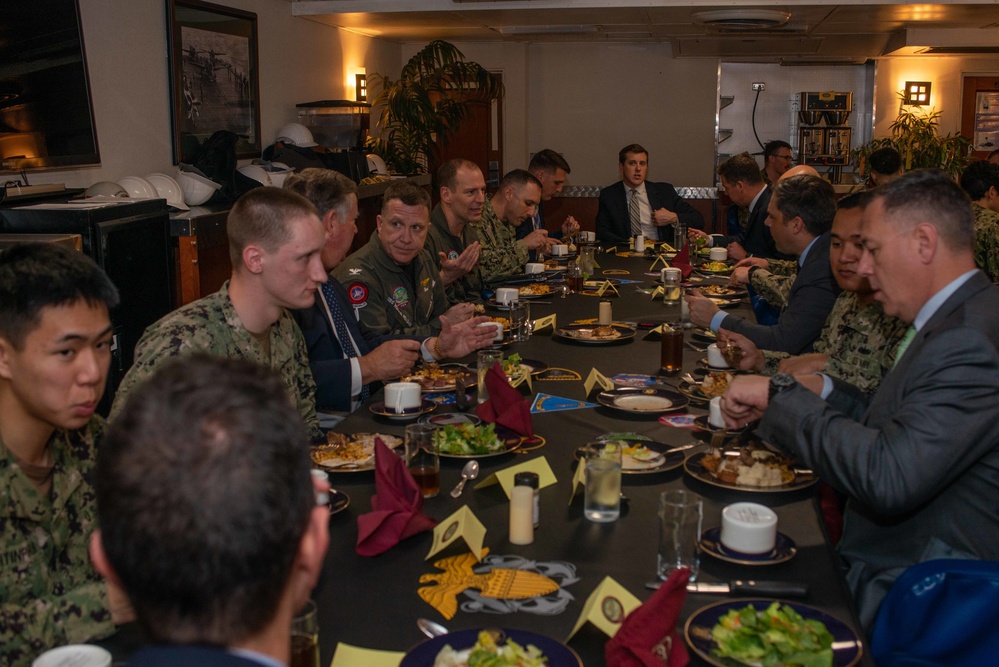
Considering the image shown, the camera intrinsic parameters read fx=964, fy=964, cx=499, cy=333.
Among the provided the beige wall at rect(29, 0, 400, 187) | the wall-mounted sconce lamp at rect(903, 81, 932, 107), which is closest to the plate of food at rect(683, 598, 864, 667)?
the beige wall at rect(29, 0, 400, 187)

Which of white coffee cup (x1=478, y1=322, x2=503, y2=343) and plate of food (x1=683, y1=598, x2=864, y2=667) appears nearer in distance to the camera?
plate of food (x1=683, y1=598, x2=864, y2=667)

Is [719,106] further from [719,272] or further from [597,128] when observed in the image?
[719,272]

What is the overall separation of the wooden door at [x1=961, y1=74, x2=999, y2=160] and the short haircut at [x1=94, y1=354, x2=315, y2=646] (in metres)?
12.7

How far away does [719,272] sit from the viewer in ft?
20.7

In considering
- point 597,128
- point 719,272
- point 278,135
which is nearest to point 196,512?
point 719,272

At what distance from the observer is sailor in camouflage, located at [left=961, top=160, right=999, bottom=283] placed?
630cm

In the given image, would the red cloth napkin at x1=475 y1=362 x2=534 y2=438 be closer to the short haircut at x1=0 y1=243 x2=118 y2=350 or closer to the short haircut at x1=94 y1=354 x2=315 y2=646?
the short haircut at x1=0 y1=243 x2=118 y2=350

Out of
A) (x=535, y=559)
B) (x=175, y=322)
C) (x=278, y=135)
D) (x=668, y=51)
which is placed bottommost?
(x=535, y=559)

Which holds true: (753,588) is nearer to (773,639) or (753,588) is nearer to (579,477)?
(773,639)

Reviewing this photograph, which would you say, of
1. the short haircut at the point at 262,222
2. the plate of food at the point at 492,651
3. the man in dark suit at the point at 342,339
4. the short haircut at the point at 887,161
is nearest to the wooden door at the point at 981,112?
the short haircut at the point at 887,161

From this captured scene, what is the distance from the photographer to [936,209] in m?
2.21

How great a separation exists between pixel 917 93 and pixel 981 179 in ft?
18.0

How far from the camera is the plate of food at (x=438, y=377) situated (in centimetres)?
321

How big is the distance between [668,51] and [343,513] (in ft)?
35.2
